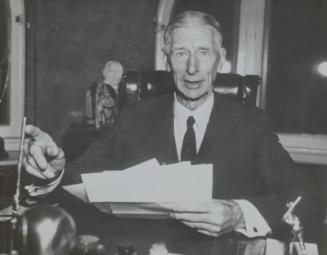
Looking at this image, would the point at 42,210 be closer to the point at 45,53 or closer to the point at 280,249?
the point at 280,249

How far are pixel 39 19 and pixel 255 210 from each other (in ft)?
10.9

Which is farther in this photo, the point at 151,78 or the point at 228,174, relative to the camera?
the point at 151,78

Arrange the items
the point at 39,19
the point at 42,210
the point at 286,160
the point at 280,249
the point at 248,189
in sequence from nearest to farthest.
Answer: the point at 42,210
the point at 280,249
the point at 286,160
the point at 248,189
the point at 39,19

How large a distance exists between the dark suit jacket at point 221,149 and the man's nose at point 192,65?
8.7 inches

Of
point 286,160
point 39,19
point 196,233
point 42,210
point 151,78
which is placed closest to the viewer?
point 42,210

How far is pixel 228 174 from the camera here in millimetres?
1795

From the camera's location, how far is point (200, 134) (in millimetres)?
1876

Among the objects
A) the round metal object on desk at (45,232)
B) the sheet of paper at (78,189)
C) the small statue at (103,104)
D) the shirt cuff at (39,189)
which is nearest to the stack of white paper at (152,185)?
the sheet of paper at (78,189)

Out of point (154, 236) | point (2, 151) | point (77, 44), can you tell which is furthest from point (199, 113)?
point (77, 44)

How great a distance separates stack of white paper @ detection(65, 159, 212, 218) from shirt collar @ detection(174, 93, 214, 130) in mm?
703

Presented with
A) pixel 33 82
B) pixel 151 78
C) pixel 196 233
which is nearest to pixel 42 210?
pixel 196 233

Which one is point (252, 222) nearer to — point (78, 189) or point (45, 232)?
point (78, 189)

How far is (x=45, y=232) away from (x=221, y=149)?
3.96 feet

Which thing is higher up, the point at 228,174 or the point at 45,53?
the point at 45,53
